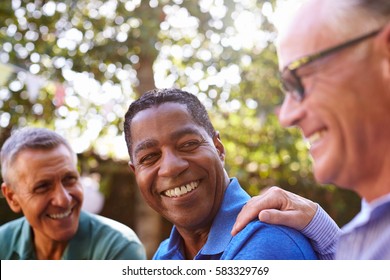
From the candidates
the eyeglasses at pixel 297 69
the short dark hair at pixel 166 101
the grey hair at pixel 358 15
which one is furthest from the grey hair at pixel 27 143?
A: the grey hair at pixel 358 15

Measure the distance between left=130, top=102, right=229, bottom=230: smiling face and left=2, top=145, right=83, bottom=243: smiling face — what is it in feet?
2.40

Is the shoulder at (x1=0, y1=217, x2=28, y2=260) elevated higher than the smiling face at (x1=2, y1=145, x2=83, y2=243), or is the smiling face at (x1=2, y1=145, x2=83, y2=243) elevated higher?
the smiling face at (x1=2, y1=145, x2=83, y2=243)

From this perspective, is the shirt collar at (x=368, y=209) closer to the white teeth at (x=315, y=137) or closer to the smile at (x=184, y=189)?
the white teeth at (x=315, y=137)

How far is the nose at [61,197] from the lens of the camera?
2076 mm

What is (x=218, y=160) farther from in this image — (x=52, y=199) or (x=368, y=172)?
(x=52, y=199)

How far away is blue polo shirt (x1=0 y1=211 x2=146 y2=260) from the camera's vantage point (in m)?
2.09

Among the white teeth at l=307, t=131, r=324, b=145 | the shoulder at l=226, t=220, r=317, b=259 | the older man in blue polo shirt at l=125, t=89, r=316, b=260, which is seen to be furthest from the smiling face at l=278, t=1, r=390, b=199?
the older man in blue polo shirt at l=125, t=89, r=316, b=260

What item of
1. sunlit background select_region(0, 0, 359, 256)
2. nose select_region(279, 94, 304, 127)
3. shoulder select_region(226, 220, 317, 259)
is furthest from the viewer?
sunlit background select_region(0, 0, 359, 256)

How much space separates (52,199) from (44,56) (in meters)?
1.42

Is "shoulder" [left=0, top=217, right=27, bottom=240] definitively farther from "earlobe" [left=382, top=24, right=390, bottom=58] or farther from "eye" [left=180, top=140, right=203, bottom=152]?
"earlobe" [left=382, top=24, right=390, bottom=58]

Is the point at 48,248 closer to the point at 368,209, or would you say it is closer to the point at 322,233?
the point at 322,233

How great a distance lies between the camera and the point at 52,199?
6.87 ft

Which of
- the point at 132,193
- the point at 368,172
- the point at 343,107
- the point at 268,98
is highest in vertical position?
the point at 343,107
